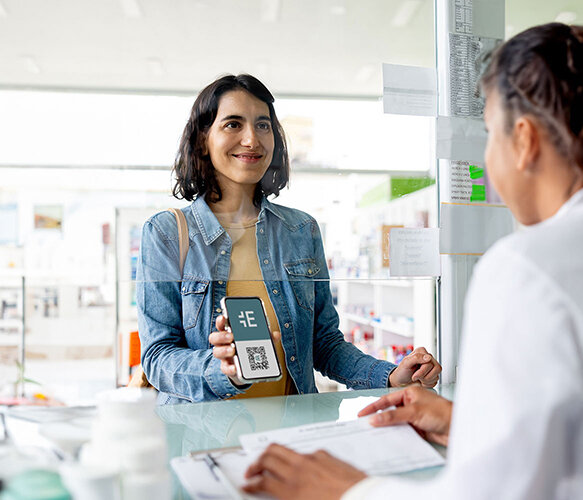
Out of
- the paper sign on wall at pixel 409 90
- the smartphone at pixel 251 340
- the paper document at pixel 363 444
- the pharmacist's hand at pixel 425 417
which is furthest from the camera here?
the paper sign on wall at pixel 409 90

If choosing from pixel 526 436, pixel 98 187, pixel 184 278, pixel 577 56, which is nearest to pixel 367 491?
pixel 526 436

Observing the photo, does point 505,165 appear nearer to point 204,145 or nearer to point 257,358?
point 257,358

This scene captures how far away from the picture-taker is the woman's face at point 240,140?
1.20 metres

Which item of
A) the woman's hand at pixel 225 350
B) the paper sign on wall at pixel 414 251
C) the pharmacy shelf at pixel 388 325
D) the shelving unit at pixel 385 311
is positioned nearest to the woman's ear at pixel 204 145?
the woman's hand at pixel 225 350

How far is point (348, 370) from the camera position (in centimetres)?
131

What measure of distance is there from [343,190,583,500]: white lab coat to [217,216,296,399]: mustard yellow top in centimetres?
78

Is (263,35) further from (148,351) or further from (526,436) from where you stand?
(526,436)

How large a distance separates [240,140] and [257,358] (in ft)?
1.58

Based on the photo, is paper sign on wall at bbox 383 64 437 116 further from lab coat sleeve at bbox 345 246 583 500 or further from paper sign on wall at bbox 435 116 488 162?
lab coat sleeve at bbox 345 246 583 500

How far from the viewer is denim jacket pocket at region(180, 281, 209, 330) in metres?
1.20

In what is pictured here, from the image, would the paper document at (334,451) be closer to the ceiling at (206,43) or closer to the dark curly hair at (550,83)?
the dark curly hair at (550,83)

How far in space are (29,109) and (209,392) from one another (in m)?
0.68

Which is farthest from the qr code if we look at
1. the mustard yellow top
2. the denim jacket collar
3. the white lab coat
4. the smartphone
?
the white lab coat

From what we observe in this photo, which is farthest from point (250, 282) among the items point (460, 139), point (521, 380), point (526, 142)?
point (521, 380)
